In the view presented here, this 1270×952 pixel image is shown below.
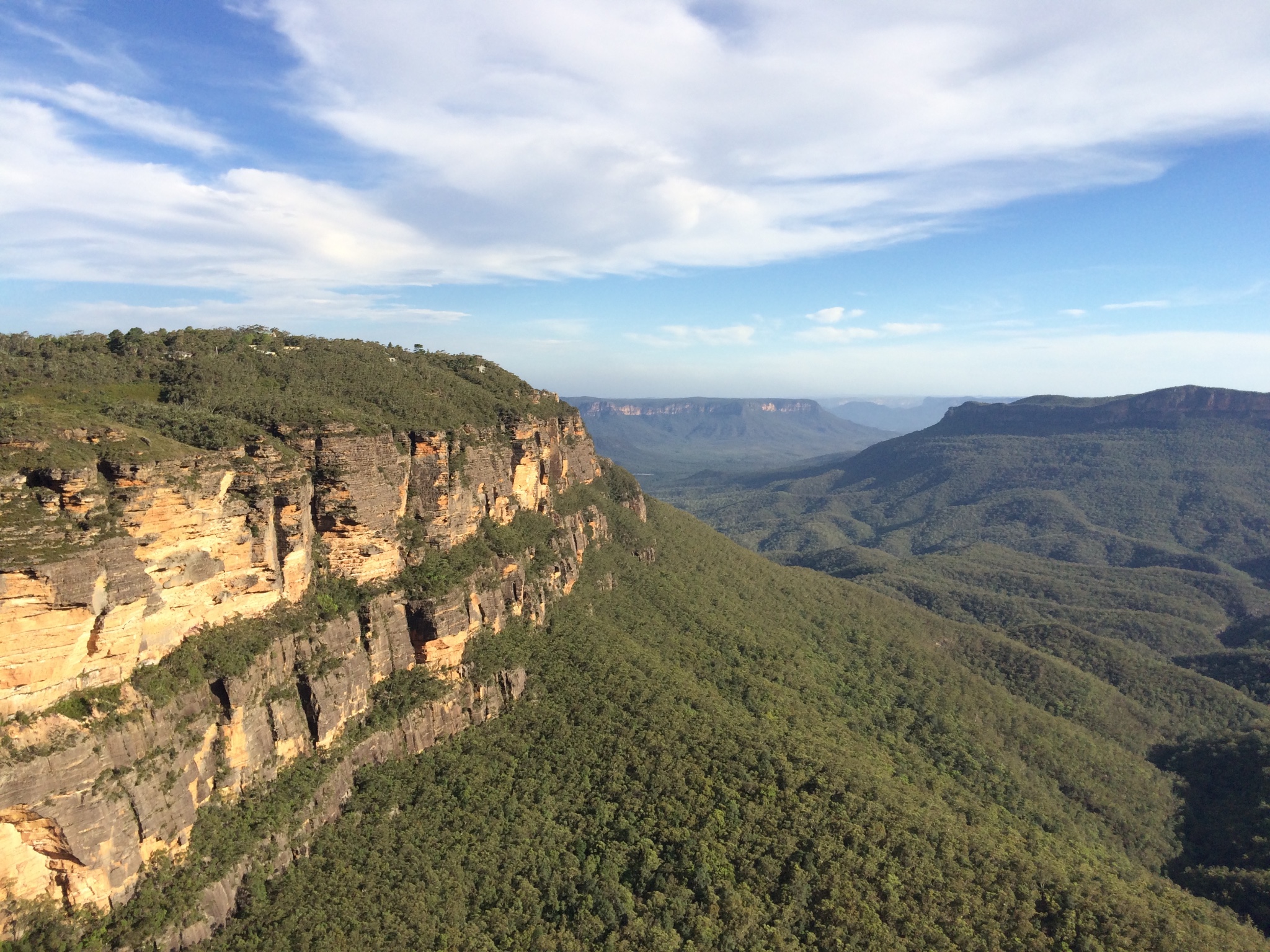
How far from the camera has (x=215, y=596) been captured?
93.3 ft

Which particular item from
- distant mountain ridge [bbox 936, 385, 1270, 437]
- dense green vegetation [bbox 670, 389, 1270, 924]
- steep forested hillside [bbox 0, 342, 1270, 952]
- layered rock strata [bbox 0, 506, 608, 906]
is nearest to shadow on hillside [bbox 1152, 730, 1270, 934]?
dense green vegetation [bbox 670, 389, 1270, 924]

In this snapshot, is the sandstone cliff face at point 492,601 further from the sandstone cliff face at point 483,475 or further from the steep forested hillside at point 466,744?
the sandstone cliff face at point 483,475

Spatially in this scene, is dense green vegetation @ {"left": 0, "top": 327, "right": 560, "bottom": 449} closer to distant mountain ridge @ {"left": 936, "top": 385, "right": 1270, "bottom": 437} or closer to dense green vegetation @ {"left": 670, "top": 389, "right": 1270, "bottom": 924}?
dense green vegetation @ {"left": 670, "top": 389, "right": 1270, "bottom": 924}

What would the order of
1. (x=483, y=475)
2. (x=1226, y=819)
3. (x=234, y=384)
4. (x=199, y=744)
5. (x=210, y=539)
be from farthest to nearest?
(x=1226, y=819)
(x=483, y=475)
(x=234, y=384)
(x=210, y=539)
(x=199, y=744)

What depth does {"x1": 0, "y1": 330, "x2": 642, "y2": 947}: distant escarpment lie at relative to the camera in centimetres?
2175

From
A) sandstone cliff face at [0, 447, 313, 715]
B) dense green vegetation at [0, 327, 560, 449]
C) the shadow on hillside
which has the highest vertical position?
dense green vegetation at [0, 327, 560, 449]

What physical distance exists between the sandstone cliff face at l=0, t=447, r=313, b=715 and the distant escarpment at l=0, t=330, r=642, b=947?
0.08m

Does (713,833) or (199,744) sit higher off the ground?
(199,744)

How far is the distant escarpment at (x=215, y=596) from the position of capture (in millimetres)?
21750

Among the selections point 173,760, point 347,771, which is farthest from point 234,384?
point 347,771

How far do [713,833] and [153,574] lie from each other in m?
28.2

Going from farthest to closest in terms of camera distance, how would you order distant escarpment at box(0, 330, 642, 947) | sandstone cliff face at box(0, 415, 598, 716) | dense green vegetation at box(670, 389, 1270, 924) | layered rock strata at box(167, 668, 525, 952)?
dense green vegetation at box(670, 389, 1270, 924)
layered rock strata at box(167, 668, 525, 952)
distant escarpment at box(0, 330, 642, 947)
sandstone cliff face at box(0, 415, 598, 716)

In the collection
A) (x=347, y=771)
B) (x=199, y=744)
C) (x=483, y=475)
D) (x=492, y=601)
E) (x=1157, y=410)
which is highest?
(x=1157, y=410)

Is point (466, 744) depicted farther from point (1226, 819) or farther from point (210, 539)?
point (1226, 819)
